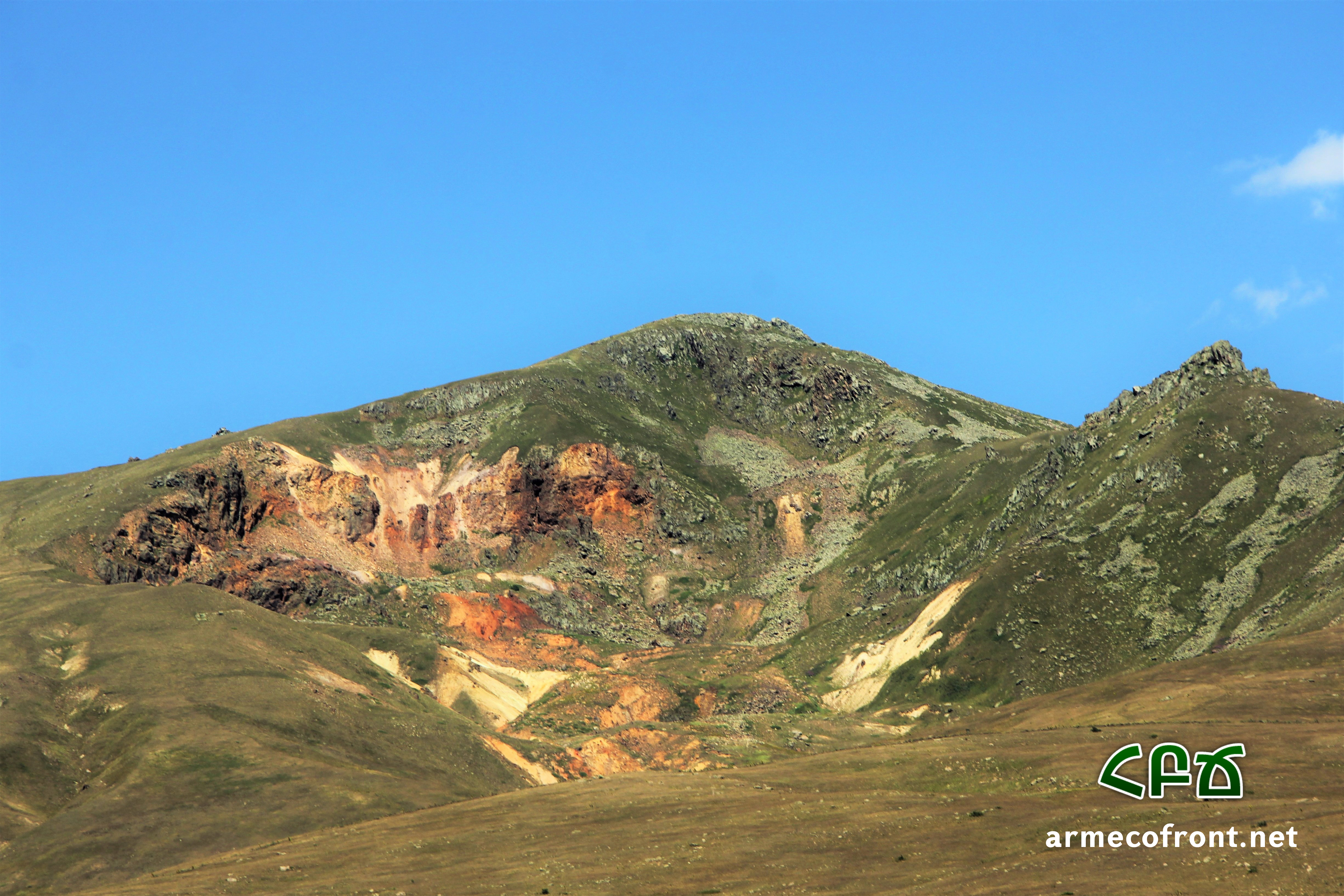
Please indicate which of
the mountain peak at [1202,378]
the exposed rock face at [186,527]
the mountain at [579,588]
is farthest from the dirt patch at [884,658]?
the exposed rock face at [186,527]

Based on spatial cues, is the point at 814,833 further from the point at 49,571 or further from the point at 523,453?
the point at 523,453

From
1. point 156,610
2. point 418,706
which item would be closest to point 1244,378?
point 418,706

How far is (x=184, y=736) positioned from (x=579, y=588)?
82.0 m

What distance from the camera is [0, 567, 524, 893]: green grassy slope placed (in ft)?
205

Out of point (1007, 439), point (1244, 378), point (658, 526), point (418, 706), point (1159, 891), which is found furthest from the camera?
point (1007, 439)

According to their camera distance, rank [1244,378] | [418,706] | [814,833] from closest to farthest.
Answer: [814,833], [418,706], [1244,378]

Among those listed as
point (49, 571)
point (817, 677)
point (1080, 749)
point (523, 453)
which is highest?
point (523, 453)

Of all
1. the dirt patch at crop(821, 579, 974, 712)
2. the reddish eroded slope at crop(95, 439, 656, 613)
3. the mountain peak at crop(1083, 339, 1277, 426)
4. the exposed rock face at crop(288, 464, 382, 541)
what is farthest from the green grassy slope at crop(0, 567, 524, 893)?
the mountain peak at crop(1083, 339, 1277, 426)

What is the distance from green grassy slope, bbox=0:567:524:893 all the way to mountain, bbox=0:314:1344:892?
12.5 inches

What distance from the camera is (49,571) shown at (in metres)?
116

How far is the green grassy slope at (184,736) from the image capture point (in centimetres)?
6253

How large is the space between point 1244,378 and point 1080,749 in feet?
271

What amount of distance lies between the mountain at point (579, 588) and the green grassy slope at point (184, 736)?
317 millimetres

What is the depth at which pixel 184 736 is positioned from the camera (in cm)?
7412
